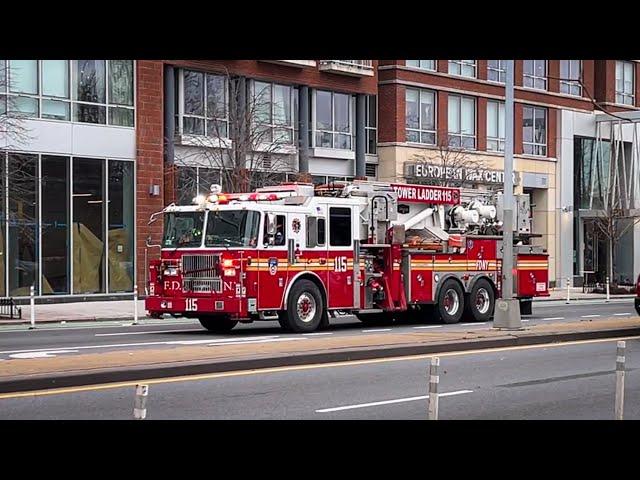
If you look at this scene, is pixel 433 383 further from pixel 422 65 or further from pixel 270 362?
pixel 422 65

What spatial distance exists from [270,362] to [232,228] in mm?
6157

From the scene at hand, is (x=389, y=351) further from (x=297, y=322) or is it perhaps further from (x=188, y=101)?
(x=188, y=101)

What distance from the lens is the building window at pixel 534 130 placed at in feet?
171

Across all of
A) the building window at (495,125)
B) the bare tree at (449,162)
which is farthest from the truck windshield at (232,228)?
the building window at (495,125)

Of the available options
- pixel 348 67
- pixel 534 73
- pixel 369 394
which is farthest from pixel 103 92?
pixel 534 73

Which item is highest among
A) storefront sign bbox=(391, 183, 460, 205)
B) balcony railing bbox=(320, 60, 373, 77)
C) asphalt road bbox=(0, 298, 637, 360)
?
balcony railing bbox=(320, 60, 373, 77)

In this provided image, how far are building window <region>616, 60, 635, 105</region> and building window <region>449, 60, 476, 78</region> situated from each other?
11100 millimetres

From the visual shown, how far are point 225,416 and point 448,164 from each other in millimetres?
34524

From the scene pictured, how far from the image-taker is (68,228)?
33.7 metres

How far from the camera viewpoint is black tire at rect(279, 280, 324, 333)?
70.2 feet

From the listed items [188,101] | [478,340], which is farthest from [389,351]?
[188,101]

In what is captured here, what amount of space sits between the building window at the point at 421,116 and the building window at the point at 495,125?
13.5ft

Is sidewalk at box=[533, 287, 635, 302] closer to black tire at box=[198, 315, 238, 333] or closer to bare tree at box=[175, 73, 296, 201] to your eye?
bare tree at box=[175, 73, 296, 201]

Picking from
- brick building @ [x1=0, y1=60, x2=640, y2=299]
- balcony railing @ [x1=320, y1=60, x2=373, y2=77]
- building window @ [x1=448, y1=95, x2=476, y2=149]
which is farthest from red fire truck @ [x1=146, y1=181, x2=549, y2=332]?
building window @ [x1=448, y1=95, x2=476, y2=149]
